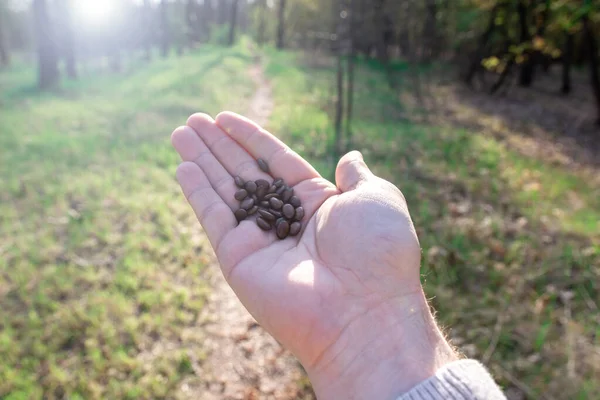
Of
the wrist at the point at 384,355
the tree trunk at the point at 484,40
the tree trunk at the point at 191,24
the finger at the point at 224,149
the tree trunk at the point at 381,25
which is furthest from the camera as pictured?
the tree trunk at the point at 191,24

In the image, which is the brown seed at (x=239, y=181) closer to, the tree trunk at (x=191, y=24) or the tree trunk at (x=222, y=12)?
the tree trunk at (x=191, y=24)

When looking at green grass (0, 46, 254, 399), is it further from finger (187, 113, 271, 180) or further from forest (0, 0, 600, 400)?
finger (187, 113, 271, 180)

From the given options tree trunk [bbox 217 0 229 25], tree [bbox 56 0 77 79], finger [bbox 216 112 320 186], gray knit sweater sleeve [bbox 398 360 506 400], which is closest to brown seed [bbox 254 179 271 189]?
finger [bbox 216 112 320 186]

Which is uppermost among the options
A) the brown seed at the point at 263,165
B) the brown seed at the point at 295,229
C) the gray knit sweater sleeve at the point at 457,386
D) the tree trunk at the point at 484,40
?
the tree trunk at the point at 484,40

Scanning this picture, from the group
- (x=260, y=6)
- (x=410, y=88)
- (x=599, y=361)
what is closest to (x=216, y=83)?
(x=410, y=88)

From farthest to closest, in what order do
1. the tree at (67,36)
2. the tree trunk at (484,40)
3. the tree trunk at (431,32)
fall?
the tree trunk at (431,32) → the tree at (67,36) → the tree trunk at (484,40)

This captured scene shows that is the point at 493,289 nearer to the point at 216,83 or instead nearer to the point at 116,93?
the point at 216,83

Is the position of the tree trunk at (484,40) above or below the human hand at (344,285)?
above

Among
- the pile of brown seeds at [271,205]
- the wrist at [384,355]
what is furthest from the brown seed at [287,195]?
the wrist at [384,355]
